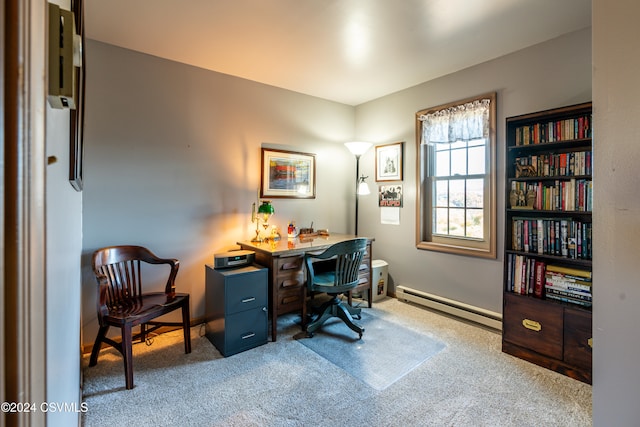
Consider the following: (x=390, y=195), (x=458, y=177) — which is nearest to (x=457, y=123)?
(x=458, y=177)

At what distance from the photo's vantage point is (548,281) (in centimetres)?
221

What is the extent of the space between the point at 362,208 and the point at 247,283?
2151mm

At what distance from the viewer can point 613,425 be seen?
0.96 m

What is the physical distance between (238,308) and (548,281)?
2339 millimetres

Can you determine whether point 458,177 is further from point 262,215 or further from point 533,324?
point 262,215

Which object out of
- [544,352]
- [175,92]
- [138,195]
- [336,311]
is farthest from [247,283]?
[544,352]

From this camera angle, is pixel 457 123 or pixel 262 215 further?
pixel 262 215

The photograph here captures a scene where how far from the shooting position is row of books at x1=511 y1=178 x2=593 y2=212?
81.5 inches

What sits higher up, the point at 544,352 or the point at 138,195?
the point at 138,195

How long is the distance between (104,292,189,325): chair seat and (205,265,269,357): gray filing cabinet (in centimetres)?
28

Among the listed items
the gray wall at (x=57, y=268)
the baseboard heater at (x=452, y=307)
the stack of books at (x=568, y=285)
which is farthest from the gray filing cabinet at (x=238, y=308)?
the stack of books at (x=568, y=285)

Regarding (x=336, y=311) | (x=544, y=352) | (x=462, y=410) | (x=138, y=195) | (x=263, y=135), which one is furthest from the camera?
(x=263, y=135)

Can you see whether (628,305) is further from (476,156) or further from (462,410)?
(476,156)

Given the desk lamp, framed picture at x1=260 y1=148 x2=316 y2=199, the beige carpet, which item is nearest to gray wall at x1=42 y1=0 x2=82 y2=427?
the beige carpet
